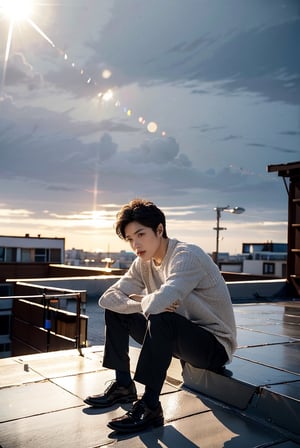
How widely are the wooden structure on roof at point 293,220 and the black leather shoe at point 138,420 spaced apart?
8320 millimetres

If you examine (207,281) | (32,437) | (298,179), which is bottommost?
(32,437)

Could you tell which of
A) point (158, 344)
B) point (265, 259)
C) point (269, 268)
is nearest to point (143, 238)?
point (158, 344)

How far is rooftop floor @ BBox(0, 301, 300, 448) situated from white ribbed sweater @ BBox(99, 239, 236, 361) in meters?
0.37

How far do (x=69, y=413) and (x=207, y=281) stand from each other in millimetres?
1163

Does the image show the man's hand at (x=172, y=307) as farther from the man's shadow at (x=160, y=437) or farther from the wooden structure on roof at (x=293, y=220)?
the wooden structure on roof at (x=293, y=220)

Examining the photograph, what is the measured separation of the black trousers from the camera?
2.49m

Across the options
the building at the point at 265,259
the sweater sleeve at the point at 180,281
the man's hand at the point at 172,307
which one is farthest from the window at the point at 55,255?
the man's hand at the point at 172,307

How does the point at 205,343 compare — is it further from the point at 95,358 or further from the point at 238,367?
the point at 95,358

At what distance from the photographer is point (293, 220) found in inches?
408

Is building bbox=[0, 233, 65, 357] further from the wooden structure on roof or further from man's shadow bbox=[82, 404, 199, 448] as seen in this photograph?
man's shadow bbox=[82, 404, 199, 448]

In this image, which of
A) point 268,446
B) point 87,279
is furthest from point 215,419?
point 87,279

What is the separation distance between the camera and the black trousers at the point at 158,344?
2.49m

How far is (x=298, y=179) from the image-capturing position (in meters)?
10.3

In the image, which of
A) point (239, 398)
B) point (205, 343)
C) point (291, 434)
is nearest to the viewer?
point (291, 434)
